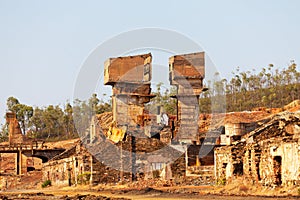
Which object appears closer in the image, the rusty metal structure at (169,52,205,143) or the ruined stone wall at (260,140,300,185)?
the ruined stone wall at (260,140,300,185)

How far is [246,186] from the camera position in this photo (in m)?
26.6

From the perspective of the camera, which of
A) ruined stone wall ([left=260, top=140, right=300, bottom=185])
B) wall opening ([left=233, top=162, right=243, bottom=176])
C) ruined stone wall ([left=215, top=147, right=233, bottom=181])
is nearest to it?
ruined stone wall ([left=260, top=140, right=300, bottom=185])

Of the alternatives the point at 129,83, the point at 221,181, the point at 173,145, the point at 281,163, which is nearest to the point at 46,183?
the point at 129,83

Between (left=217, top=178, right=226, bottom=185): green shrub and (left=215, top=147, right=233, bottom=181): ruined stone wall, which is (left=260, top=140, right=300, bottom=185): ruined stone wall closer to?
(left=215, top=147, right=233, bottom=181): ruined stone wall

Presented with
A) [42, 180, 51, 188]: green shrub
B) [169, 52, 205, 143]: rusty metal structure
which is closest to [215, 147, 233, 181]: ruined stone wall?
[169, 52, 205, 143]: rusty metal structure

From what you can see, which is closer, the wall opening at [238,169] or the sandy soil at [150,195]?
the sandy soil at [150,195]

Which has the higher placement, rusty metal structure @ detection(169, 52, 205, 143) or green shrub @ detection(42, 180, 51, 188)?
rusty metal structure @ detection(169, 52, 205, 143)

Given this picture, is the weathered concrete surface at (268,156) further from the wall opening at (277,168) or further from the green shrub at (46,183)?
the green shrub at (46,183)

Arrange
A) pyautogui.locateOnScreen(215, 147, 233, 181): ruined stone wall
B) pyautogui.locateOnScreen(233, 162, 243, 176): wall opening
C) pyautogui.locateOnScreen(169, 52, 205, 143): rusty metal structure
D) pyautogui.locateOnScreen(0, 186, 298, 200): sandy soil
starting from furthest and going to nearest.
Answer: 1. pyautogui.locateOnScreen(169, 52, 205, 143): rusty metal structure
2. pyautogui.locateOnScreen(215, 147, 233, 181): ruined stone wall
3. pyautogui.locateOnScreen(233, 162, 243, 176): wall opening
4. pyautogui.locateOnScreen(0, 186, 298, 200): sandy soil

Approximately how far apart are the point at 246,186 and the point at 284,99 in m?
69.2

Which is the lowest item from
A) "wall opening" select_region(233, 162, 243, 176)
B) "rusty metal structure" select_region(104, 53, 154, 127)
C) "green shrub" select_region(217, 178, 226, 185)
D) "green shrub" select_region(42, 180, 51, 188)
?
"green shrub" select_region(42, 180, 51, 188)

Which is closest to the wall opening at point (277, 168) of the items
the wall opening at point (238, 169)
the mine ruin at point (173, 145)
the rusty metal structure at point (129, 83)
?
the mine ruin at point (173, 145)

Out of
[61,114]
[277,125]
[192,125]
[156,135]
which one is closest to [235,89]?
[61,114]

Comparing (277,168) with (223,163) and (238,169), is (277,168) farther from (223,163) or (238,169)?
(223,163)
